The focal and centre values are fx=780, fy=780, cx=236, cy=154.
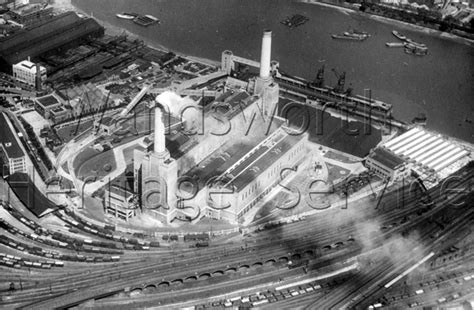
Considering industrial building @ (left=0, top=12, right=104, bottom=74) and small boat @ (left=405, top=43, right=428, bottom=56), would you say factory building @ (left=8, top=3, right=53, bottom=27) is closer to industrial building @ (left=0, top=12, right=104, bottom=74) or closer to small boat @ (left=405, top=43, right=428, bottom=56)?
industrial building @ (left=0, top=12, right=104, bottom=74)

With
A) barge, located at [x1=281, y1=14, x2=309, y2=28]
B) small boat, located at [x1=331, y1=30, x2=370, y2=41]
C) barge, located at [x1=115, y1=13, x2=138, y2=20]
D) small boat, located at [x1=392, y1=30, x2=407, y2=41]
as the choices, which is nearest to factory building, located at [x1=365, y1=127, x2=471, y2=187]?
small boat, located at [x1=331, y1=30, x2=370, y2=41]

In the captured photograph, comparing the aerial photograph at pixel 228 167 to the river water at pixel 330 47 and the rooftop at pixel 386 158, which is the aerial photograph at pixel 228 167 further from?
the river water at pixel 330 47

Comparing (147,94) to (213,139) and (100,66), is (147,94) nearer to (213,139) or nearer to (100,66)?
(100,66)

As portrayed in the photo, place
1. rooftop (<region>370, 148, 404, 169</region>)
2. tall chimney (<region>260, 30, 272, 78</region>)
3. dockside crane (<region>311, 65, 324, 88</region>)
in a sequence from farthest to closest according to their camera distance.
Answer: dockside crane (<region>311, 65, 324, 88</region>) < tall chimney (<region>260, 30, 272, 78</region>) < rooftop (<region>370, 148, 404, 169</region>)

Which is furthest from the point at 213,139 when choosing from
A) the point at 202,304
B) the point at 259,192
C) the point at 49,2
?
the point at 49,2

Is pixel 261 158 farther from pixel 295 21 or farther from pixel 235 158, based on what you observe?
pixel 295 21
